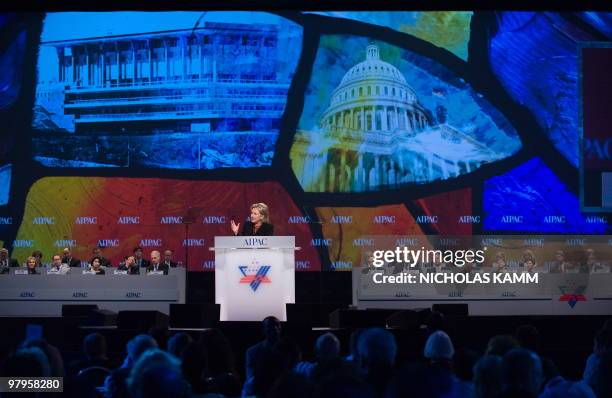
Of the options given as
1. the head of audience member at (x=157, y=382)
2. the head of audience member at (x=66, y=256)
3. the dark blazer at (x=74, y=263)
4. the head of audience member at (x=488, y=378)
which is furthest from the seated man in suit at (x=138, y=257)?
the head of audience member at (x=157, y=382)

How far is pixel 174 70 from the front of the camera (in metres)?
13.0

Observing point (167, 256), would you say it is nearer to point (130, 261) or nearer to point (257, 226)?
point (130, 261)

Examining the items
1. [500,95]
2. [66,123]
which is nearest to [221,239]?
[66,123]

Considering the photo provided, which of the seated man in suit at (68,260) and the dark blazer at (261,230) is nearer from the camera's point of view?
the dark blazer at (261,230)

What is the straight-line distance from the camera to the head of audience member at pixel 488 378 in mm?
3546

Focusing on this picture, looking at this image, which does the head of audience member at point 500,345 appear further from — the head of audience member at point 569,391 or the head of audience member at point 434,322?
the head of audience member at point 434,322

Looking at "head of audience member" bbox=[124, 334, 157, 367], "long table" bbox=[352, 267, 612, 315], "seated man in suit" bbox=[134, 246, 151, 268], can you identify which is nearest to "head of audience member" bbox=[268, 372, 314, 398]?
"head of audience member" bbox=[124, 334, 157, 367]

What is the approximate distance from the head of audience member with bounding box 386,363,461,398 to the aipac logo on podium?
20.5 ft

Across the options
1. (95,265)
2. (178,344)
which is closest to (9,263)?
(95,265)

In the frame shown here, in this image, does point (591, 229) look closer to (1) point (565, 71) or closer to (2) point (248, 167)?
(1) point (565, 71)

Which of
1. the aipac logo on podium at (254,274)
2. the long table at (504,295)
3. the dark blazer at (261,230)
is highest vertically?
the dark blazer at (261,230)

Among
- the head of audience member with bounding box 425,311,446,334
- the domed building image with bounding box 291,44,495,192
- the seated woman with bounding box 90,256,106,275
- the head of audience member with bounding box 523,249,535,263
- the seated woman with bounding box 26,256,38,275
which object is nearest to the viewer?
the head of audience member with bounding box 425,311,446,334

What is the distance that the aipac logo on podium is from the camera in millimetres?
9188

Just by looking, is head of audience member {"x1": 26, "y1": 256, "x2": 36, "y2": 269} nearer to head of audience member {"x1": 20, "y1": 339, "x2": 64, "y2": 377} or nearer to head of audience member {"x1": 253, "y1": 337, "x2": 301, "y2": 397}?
head of audience member {"x1": 20, "y1": 339, "x2": 64, "y2": 377}
